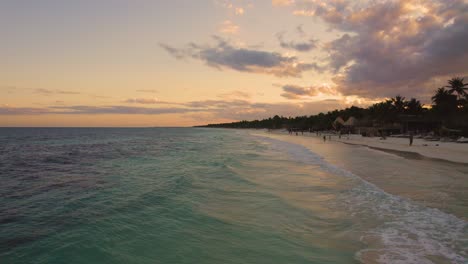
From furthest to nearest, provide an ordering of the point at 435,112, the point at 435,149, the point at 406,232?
the point at 435,112, the point at 435,149, the point at 406,232

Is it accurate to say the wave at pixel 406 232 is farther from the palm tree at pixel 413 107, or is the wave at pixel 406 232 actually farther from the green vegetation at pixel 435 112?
the palm tree at pixel 413 107

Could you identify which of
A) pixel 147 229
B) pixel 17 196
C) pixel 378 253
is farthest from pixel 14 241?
pixel 378 253

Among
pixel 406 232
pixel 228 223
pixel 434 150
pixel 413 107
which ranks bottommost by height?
pixel 228 223

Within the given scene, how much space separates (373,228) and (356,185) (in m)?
5.56

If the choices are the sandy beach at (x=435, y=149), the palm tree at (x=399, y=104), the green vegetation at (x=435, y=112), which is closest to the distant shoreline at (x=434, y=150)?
the sandy beach at (x=435, y=149)

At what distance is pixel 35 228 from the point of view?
7.01 meters

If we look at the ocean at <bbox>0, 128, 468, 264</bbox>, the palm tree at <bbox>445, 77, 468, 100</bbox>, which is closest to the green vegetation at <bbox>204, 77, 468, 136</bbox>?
the palm tree at <bbox>445, 77, 468, 100</bbox>

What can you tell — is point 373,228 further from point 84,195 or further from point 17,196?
point 17,196

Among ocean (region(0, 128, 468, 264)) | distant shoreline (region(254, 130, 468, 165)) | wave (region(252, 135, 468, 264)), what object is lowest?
ocean (region(0, 128, 468, 264))

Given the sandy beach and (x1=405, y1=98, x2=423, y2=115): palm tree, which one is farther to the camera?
(x1=405, y1=98, x2=423, y2=115): palm tree

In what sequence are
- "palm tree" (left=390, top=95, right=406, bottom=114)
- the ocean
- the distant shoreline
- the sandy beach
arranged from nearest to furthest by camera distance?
1. the ocean
2. the distant shoreline
3. the sandy beach
4. "palm tree" (left=390, top=95, right=406, bottom=114)

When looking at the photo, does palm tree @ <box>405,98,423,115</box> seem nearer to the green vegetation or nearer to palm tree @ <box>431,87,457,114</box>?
the green vegetation

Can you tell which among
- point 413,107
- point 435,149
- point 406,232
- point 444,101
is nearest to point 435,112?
point 444,101

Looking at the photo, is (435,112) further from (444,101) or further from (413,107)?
(413,107)
